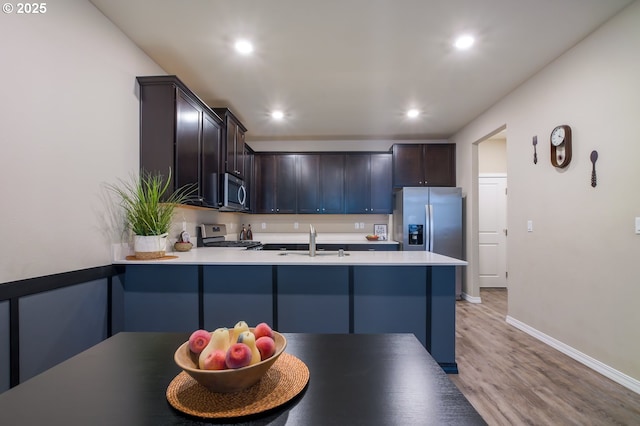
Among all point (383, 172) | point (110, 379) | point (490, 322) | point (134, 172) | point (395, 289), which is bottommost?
point (490, 322)

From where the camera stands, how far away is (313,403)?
26.3 inches

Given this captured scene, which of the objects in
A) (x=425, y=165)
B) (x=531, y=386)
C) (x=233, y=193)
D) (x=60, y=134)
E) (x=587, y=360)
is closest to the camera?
(x=60, y=134)

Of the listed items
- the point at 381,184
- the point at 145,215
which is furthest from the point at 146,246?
the point at 381,184

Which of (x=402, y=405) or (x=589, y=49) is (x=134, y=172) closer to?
(x=402, y=405)

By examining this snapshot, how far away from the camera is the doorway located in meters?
5.32

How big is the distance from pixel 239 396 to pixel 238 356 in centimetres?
13

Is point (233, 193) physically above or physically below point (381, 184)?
below

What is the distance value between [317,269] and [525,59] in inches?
105

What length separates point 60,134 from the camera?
1794mm

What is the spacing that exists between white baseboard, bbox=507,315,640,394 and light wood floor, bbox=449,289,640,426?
38mm

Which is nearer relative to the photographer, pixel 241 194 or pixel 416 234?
pixel 241 194

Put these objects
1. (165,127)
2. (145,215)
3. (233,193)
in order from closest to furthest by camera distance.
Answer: (145,215)
(165,127)
(233,193)

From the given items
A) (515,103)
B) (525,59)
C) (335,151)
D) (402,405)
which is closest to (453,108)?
(515,103)

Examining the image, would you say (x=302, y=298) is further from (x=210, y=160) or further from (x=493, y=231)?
(x=493, y=231)
